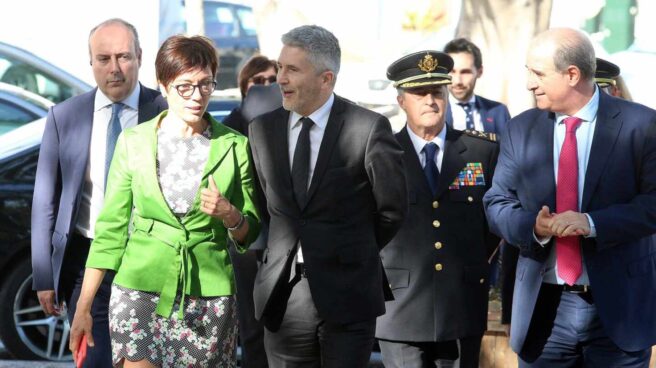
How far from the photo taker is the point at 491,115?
922 centimetres

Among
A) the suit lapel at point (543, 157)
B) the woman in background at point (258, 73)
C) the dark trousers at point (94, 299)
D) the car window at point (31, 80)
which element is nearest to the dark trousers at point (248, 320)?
the dark trousers at point (94, 299)

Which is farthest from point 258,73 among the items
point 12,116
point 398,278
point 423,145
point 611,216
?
point 611,216

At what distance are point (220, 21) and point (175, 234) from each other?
210 inches

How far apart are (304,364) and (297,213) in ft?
2.09

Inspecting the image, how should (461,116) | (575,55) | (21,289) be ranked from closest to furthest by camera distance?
(575,55), (461,116), (21,289)

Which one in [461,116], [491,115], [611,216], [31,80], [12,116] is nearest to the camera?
[611,216]

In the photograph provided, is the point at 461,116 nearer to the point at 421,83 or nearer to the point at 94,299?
the point at 421,83

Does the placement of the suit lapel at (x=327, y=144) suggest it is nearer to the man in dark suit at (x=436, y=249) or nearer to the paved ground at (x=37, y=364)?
the man in dark suit at (x=436, y=249)

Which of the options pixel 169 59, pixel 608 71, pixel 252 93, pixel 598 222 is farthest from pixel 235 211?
pixel 608 71

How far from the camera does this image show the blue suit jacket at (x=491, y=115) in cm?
911

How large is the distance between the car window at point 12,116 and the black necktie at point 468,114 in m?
3.29

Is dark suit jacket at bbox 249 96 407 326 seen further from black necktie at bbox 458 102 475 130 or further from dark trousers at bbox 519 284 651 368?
black necktie at bbox 458 102 475 130

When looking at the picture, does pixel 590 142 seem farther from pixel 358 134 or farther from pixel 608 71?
pixel 608 71

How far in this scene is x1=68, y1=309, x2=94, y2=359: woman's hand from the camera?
568 centimetres
